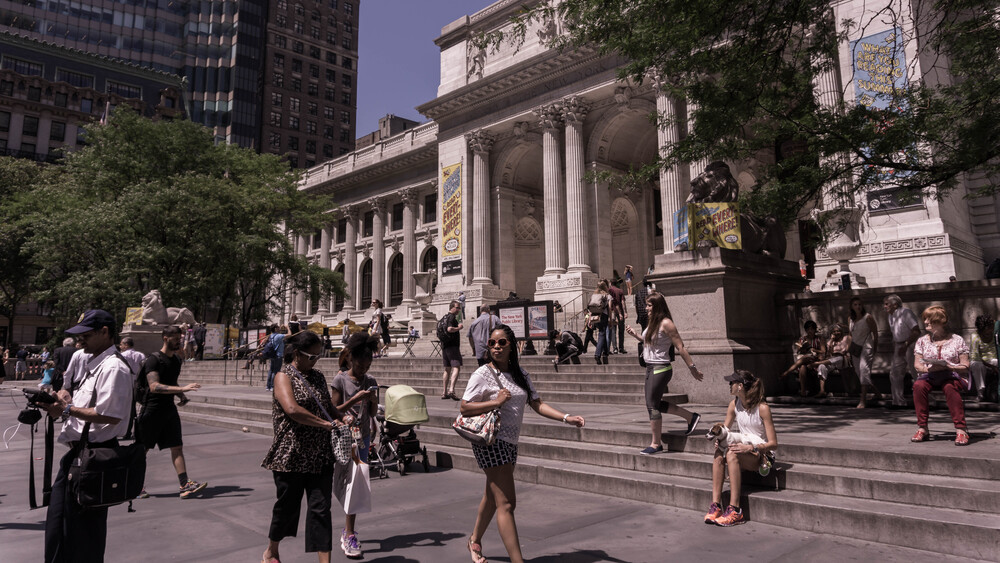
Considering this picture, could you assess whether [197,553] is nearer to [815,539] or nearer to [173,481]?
[173,481]

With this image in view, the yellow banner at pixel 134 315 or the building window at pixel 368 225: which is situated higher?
the building window at pixel 368 225

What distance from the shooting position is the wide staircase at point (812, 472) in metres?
4.58

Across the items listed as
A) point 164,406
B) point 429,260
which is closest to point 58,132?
point 429,260

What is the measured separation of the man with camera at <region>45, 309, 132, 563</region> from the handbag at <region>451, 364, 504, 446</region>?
2223mm

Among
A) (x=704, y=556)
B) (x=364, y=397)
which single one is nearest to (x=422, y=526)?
(x=364, y=397)

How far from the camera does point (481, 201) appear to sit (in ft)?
115

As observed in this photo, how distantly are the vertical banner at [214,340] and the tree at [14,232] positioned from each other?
11.8 meters

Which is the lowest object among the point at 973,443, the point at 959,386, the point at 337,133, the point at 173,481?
the point at 173,481

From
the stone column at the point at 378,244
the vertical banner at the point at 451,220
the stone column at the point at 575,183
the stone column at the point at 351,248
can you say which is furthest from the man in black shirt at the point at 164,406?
the stone column at the point at 351,248

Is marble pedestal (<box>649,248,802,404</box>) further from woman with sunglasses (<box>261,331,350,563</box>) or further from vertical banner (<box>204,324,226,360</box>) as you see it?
vertical banner (<box>204,324,226,360</box>)

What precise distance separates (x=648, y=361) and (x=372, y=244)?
45268 millimetres

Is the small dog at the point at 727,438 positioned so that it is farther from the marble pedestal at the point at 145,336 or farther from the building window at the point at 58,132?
the building window at the point at 58,132

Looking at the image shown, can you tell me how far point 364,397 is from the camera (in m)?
5.03

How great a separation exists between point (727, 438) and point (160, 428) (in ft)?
20.3
